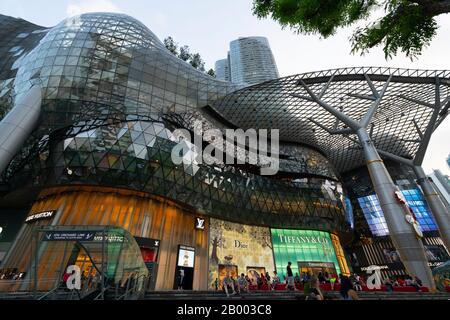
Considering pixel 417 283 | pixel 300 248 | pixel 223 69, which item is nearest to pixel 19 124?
pixel 417 283

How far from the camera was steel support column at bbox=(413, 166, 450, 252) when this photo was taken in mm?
16742

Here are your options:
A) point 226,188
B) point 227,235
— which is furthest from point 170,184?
point 227,235

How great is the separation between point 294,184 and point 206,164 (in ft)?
48.8

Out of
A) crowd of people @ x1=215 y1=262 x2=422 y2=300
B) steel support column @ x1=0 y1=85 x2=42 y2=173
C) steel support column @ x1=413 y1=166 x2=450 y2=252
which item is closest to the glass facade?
crowd of people @ x1=215 y1=262 x2=422 y2=300

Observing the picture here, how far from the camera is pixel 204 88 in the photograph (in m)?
31.0

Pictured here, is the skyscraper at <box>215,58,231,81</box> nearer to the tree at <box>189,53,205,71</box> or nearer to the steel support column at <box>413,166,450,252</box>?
the tree at <box>189,53,205,71</box>

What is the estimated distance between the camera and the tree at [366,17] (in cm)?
646

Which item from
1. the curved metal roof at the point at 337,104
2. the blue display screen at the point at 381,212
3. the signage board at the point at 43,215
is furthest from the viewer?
the blue display screen at the point at 381,212

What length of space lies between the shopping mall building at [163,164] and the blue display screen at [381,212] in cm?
845

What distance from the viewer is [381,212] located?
4578 centimetres

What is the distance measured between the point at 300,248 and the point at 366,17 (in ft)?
91.4

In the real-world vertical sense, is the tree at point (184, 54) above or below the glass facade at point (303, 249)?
above

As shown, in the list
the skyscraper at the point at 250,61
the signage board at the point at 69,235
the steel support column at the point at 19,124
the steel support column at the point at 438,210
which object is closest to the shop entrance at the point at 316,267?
the steel support column at the point at 438,210

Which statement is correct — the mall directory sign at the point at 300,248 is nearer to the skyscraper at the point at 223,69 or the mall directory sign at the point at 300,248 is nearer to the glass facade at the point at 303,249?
the glass facade at the point at 303,249
